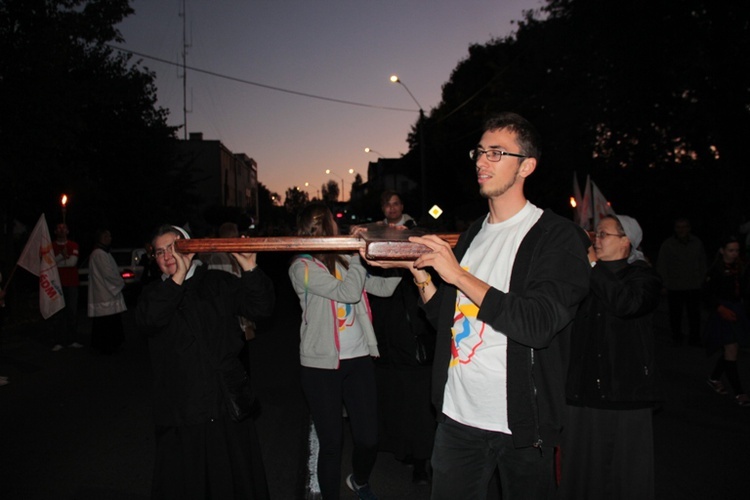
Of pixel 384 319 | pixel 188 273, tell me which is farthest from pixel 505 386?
pixel 384 319

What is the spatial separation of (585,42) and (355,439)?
2012cm

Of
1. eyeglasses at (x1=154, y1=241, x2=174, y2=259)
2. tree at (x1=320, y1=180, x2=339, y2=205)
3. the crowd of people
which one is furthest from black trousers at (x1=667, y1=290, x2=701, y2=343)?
tree at (x1=320, y1=180, x2=339, y2=205)

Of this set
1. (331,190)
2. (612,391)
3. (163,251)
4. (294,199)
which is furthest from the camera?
(331,190)

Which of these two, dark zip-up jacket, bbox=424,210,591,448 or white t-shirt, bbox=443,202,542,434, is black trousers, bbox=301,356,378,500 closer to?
white t-shirt, bbox=443,202,542,434

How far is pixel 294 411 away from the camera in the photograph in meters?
6.62

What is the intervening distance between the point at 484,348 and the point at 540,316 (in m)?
0.35

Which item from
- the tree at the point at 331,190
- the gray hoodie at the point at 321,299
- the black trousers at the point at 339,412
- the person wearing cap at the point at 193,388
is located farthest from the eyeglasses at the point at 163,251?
the tree at the point at 331,190

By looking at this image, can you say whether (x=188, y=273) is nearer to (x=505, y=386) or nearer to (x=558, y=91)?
(x=505, y=386)

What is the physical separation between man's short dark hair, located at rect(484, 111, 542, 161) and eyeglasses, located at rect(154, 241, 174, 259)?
1.78 meters

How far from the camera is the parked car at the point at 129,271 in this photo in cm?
1619

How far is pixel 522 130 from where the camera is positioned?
8.03ft

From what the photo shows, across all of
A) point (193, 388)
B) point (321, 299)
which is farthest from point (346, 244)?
point (321, 299)

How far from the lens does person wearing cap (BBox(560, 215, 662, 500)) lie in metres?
3.42

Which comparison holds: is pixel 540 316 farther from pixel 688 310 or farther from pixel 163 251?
pixel 688 310
